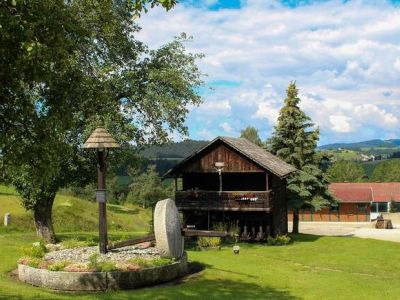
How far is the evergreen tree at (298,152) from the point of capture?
1754 inches

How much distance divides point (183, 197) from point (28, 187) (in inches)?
506

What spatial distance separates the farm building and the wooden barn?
38.5 m

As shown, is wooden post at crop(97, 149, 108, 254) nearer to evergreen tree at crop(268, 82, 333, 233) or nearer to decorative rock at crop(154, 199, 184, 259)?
decorative rock at crop(154, 199, 184, 259)

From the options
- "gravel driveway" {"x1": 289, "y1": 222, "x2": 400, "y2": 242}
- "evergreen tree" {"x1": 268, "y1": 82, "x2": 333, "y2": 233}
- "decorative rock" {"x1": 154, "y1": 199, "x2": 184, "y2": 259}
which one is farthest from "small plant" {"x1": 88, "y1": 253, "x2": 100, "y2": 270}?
"gravel driveway" {"x1": 289, "y1": 222, "x2": 400, "y2": 242}

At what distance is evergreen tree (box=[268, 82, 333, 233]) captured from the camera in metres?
44.6

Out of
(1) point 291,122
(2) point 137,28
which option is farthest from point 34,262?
(1) point 291,122

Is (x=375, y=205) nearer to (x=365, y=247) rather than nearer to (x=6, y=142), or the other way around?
(x=365, y=247)

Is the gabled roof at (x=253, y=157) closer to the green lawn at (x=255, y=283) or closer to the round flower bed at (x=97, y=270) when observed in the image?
the green lawn at (x=255, y=283)

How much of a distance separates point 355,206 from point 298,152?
37137 millimetres

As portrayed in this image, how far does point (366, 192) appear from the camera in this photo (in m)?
80.2

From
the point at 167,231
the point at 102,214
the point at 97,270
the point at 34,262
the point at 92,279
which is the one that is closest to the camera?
the point at 92,279

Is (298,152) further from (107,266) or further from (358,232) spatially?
(107,266)

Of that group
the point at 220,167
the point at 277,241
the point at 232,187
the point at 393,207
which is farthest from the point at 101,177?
the point at 393,207

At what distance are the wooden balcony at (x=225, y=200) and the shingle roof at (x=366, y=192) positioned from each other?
43.2m
